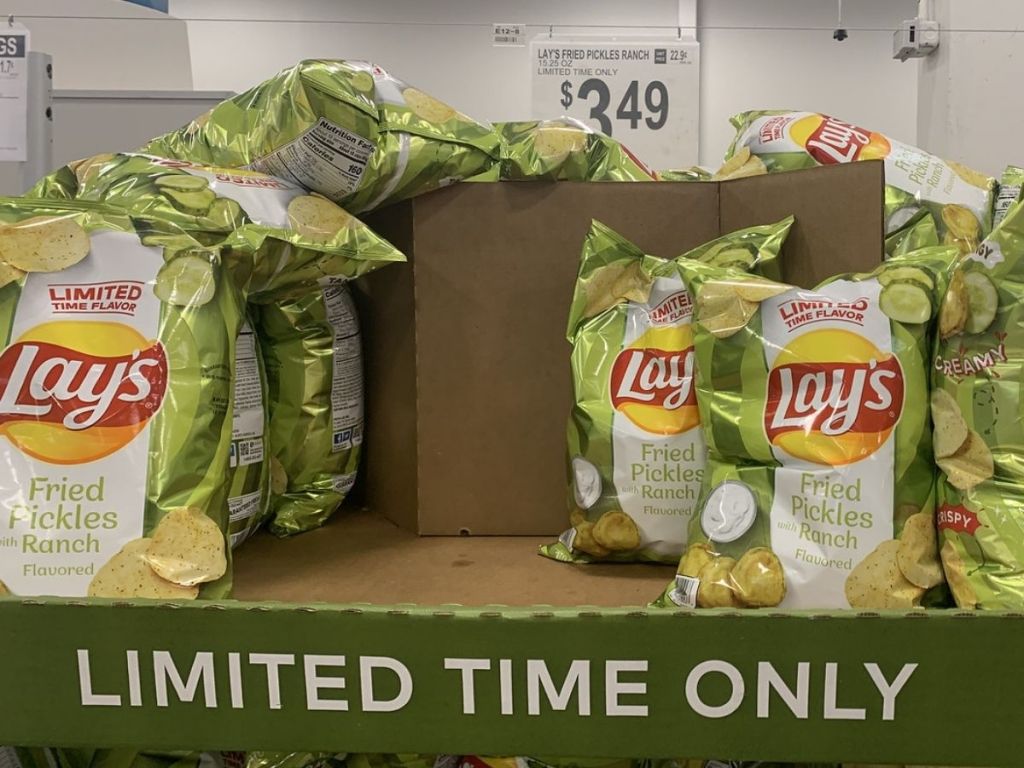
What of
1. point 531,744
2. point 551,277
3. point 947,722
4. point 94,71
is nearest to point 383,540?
point 551,277

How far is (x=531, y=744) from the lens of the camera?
2.23 feet

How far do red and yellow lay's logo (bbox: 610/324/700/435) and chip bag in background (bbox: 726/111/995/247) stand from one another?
1.19ft

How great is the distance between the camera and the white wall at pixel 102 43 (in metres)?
1.77

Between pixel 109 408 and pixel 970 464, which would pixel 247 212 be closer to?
pixel 109 408

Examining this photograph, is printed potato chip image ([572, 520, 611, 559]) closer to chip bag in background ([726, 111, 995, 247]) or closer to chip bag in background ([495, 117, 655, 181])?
chip bag in background ([495, 117, 655, 181])

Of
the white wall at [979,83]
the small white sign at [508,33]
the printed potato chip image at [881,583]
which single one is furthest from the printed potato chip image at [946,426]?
the white wall at [979,83]

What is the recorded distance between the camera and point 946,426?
0.87 m

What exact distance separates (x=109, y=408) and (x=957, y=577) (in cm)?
81

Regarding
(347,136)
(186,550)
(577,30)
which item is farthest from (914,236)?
(577,30)

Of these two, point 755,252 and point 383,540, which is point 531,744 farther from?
point 755,252

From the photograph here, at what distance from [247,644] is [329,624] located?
0.06m

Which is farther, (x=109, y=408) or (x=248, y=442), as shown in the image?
(x=248, y=442)

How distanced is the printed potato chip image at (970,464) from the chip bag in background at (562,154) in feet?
1.88

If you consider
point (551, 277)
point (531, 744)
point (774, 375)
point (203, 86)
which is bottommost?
point (531, 744)
